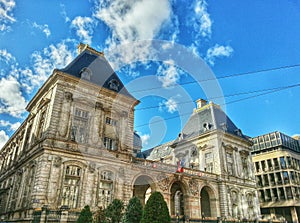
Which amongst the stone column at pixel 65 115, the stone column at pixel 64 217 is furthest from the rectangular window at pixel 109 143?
the stone column at pixel 64 217

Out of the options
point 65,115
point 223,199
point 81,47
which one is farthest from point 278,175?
point 65,115

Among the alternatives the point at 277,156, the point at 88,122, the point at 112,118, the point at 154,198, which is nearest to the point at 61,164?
the point at 88,122

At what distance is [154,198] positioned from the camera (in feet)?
42.8

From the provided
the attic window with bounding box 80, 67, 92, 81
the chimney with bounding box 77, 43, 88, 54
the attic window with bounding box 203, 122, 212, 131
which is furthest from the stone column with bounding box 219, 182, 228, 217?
the chimney with bounding box 77, 43, 88, 54

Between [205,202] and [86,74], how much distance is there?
787 inches

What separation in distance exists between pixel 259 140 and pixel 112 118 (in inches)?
1549

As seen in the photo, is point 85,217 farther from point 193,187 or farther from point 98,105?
point 193,187

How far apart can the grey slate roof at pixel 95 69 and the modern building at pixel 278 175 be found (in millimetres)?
35277

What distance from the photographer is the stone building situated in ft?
56.9

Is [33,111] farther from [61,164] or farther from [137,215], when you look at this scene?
[137,215]

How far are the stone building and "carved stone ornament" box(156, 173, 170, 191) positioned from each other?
9cm

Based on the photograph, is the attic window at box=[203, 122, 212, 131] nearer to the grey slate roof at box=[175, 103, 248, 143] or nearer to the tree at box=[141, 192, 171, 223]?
the grey slate roof at box=[175, 103, 248, 143]

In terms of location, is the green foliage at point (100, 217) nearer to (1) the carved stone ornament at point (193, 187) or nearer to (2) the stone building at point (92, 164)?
(2) the stone building at point (92, 164)

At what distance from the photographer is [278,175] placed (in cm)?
4509
